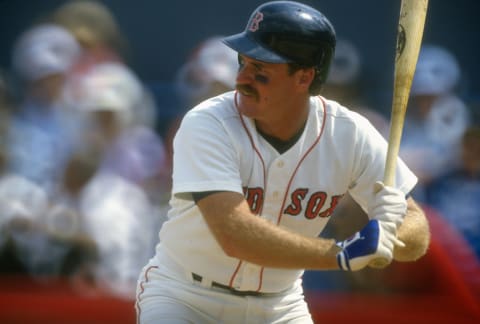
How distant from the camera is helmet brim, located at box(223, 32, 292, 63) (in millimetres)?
3036

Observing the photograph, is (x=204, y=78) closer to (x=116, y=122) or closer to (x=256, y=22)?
(x=116, y=122)

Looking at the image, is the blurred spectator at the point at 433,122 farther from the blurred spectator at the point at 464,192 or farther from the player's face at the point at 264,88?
the player's face at the point at 264,88

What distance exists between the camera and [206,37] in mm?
6980

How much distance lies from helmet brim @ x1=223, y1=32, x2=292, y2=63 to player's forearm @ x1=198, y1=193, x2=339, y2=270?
1.59 ft

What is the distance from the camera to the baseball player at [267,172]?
3018 mm

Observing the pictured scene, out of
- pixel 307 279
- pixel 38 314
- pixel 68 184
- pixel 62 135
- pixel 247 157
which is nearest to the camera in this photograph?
pixel 247 157

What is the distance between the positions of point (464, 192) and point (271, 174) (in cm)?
249

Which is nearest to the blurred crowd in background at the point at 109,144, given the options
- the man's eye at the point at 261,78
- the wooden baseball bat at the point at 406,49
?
the wooden baseball bat at the point at 406,49

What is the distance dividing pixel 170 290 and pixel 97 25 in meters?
2.88

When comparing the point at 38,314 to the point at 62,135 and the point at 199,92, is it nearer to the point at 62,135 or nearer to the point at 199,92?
the point at 62,135

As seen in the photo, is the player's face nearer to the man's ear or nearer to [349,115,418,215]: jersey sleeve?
the man's ear

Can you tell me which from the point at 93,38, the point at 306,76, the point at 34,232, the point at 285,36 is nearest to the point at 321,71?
the point at 306,76

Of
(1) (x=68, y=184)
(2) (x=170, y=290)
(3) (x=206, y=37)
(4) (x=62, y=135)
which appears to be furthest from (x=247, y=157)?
(3) (x=206, y=37)

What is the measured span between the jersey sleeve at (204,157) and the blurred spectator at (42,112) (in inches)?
75.9
